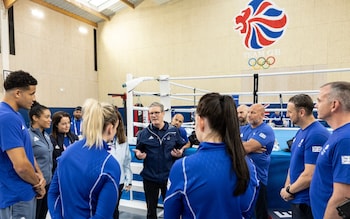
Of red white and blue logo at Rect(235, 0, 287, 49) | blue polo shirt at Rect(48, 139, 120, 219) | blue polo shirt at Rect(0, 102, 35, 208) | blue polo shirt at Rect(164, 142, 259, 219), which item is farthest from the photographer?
red white and blue logo at Rect(235, 0, 287, 49)

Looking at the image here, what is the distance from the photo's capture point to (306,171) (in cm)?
181

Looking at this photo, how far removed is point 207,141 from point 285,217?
192 centimetres

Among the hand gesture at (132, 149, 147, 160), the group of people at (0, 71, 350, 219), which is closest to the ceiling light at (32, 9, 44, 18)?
the group of people at (0, 71, 350, 219)

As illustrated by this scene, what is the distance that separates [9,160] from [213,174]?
1439 millimetres

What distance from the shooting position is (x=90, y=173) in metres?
1.22

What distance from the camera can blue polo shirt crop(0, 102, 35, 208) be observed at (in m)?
1.63

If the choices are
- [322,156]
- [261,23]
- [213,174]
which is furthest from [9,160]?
[261,23]

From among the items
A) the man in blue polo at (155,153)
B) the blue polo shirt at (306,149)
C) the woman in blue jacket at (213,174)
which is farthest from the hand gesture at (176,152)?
the woman in blue jacket at (213,174)

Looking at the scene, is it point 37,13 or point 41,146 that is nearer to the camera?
point 41,146

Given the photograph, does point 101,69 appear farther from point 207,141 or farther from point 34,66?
point 207,141

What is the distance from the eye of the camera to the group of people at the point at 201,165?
3.32ft

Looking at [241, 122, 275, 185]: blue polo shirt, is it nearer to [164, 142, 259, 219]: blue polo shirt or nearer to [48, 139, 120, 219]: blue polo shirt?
[164, 142, 259, 219]: blue polo shirt

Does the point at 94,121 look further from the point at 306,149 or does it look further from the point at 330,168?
the point at 306,149

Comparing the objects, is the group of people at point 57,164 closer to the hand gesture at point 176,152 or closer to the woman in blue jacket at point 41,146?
the woman in blue jacket at point 41,146
